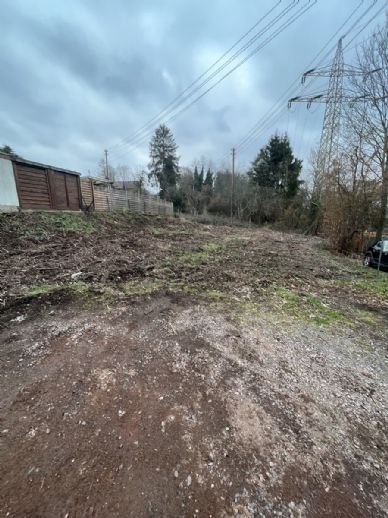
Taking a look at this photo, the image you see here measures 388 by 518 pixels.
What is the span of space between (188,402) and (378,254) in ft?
24.4

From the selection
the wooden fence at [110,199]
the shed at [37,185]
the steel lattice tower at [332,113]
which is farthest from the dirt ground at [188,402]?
the steel lattice tower at [332,113]

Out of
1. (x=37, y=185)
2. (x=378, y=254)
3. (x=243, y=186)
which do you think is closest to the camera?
(x=378, y=254)

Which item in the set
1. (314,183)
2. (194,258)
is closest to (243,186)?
(314,183)

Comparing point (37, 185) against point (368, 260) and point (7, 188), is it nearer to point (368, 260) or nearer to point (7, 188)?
point (7, 188)

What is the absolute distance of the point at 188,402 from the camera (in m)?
1.76

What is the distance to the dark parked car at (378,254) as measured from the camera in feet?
21.2

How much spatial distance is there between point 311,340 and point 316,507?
67.6 inches

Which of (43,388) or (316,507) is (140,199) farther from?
(316,507)

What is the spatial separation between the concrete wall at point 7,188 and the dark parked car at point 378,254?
1189cm

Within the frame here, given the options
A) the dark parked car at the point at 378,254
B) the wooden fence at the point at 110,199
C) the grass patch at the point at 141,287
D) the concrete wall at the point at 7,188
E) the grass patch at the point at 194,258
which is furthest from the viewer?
the wooden fence at the point at 110,199

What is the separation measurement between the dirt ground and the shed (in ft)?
21.1

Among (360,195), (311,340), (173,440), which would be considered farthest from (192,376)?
(360,195)

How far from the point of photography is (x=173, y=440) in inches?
57.9

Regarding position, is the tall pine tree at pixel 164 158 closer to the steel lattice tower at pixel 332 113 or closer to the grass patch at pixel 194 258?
the steel lattice tower at pixel 332 113
